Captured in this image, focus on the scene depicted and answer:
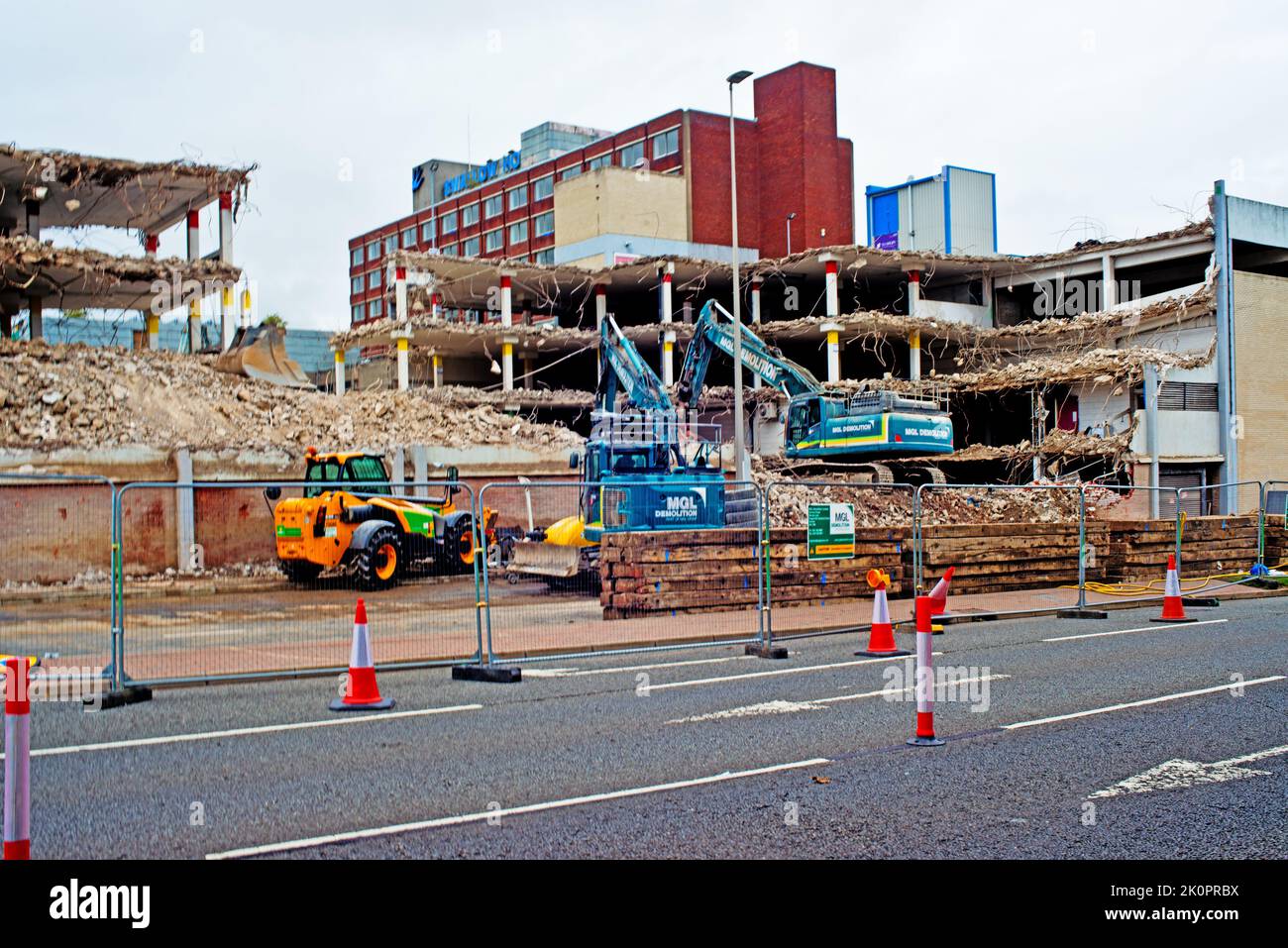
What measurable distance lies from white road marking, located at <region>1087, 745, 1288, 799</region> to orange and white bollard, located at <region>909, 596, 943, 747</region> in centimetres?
153

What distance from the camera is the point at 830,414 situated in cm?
2873

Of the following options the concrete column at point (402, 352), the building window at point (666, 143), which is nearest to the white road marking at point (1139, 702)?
the concrete column at point (402, 352)

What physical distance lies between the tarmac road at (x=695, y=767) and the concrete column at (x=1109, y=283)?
39293 millimetres

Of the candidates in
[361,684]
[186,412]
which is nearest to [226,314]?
[186,412]

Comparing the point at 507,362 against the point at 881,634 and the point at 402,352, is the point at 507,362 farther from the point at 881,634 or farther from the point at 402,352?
the point at 881,634

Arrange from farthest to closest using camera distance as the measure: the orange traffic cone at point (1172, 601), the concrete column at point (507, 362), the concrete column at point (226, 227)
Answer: the concrete column at point (507, 362)
the concrete column at point (226, 227)
the orange traffic cone at point (1172, 601)

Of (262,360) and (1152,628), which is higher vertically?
(262,360)

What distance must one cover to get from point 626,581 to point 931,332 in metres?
39.6

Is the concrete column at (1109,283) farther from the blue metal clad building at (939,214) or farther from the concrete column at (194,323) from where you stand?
the concrete column at (194,323)

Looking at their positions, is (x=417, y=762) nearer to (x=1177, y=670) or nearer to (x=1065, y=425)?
(x=1177, y=670)

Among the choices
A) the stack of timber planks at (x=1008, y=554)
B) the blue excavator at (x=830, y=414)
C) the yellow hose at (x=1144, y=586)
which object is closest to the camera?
the stack of timber planks at (x=1008, y=554)

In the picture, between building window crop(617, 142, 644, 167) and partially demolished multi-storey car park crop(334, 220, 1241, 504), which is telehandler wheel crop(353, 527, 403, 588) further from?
building window crop(617, 142, 644, 167)

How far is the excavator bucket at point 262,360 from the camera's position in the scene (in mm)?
39594

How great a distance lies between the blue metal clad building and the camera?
61.9 m
